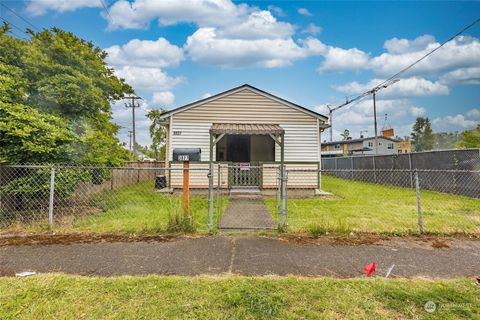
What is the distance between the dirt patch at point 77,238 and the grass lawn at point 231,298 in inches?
60.7

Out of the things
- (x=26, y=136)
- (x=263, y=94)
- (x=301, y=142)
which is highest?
(x=263, y=94)

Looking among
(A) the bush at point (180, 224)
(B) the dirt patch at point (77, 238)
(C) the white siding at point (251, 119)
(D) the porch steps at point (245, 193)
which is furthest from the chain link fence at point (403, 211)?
(B) the dirt patch at point (77, 238)

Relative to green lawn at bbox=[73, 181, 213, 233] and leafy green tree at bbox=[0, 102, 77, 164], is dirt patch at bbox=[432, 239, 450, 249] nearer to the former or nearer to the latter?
green lawn at bbox=[73, 181, 213, 233]

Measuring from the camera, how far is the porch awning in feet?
31.5

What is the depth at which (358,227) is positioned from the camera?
212 inches

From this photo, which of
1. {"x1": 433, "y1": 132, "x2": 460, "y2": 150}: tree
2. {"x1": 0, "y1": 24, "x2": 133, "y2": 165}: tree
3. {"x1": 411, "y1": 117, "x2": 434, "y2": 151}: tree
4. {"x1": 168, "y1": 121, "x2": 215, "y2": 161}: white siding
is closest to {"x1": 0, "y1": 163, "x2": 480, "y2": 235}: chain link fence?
{"x1": 0, "y1": 24, "x2": 133, "y2": 165}: tree

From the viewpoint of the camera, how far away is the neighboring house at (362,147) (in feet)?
160

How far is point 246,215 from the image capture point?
6867mm

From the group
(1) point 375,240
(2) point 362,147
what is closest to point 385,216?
(1) point 375,240

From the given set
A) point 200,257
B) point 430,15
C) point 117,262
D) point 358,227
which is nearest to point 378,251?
point 358,227

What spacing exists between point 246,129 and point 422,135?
7567 centimetres

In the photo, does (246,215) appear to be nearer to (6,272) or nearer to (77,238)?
(77,238)

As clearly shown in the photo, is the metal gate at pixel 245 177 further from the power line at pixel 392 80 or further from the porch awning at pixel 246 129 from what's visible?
the power line at pixel 392 80

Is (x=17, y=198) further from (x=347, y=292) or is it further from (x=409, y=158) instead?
(x=409, y=158)
